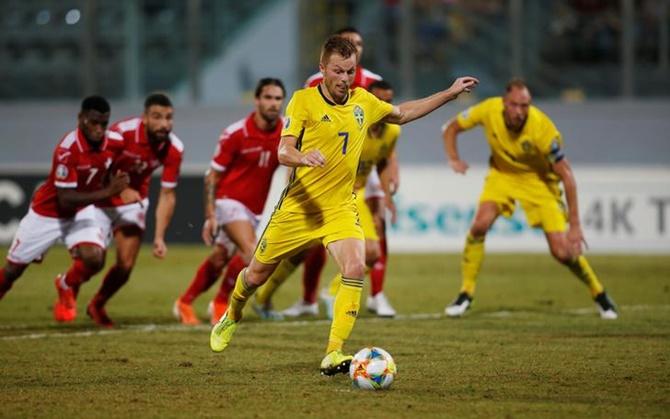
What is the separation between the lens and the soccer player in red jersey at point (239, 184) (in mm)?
10672

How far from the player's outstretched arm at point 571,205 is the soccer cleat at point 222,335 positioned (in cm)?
375

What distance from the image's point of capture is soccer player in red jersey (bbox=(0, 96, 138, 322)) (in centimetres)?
996

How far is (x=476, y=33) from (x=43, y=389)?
13897 mm

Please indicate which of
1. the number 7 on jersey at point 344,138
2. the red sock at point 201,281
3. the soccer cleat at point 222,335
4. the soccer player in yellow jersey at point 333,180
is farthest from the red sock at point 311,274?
the number 7 on jersey at point 344,138

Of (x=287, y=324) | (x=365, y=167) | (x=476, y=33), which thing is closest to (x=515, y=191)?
(x=365, y=167)

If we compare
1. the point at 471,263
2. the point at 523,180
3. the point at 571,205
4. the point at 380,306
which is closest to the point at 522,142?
the point at 523,180

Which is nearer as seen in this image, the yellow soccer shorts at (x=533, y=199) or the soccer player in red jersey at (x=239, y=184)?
the soccer player in red jersey at (x=239, y=184)

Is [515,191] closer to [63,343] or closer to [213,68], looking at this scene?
[63,343]

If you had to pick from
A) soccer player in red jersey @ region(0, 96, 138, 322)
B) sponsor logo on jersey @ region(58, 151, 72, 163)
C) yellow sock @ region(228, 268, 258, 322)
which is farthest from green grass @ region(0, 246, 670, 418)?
sponsor logo on jersey @ region(58, 151, 72, 163)

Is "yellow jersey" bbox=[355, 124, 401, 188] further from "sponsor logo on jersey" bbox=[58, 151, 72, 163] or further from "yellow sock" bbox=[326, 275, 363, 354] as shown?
"yellow sock" bbox=[326, 275, 363, 354]

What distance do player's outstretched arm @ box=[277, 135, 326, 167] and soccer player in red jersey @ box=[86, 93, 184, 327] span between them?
2.96 metres

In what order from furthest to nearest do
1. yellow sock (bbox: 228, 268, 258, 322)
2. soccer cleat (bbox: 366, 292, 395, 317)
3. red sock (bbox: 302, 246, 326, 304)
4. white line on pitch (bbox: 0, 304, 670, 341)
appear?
red sock (bbox: 302, 246, 326, 304), soccer cleat (bbox: 366, 292, 395, 317), white line on pitch (bbox: 0, 304, 670, 341), yellow sock (bbox: 228, 268, 258, 322)

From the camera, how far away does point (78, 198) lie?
997 cm

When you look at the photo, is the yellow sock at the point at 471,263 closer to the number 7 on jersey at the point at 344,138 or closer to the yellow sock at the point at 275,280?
the yellow sock at the point at 275,280
